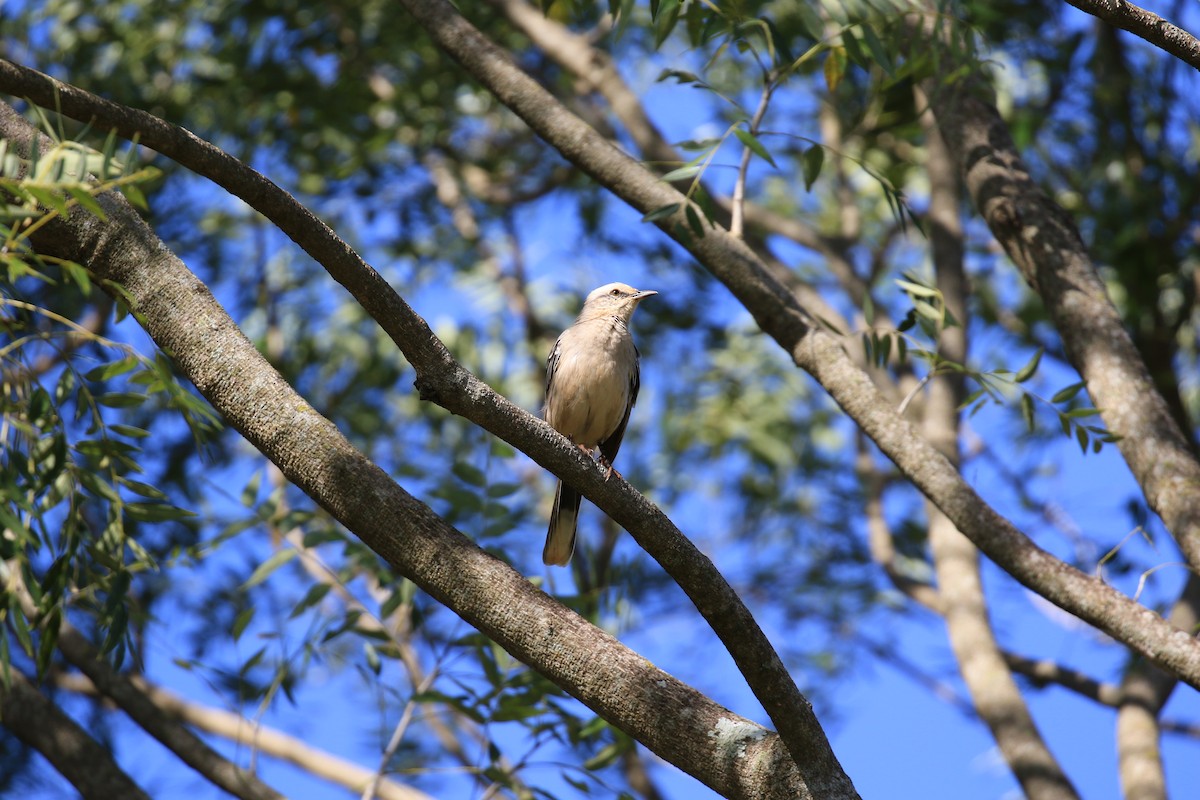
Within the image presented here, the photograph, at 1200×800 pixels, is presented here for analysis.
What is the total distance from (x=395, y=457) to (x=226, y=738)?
3911 mm

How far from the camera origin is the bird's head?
25.6 ft

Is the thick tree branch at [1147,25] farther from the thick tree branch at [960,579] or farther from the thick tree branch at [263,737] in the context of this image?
the thick tree branch at [263,737]

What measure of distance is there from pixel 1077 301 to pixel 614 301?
11.3 ft

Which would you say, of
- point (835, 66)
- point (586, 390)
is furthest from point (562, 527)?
point (835, 66)

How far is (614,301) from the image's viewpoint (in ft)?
26.1

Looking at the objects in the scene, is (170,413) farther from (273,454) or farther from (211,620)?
(273,454)

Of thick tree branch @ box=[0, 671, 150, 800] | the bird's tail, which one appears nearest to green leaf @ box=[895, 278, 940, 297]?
the bird's tail

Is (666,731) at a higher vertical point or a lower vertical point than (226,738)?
lower

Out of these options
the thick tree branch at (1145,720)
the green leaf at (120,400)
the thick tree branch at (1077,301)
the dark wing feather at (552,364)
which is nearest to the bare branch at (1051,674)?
the thick tree branch at (1145,720)

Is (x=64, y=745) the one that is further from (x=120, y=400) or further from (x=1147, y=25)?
(x=1147, y=25)

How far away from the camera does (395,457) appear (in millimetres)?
10742

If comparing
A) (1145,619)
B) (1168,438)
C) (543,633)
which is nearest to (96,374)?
(543,633)

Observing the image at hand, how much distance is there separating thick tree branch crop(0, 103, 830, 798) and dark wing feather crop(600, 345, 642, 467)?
3.75 metres

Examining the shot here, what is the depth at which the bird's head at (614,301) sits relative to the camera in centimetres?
780
